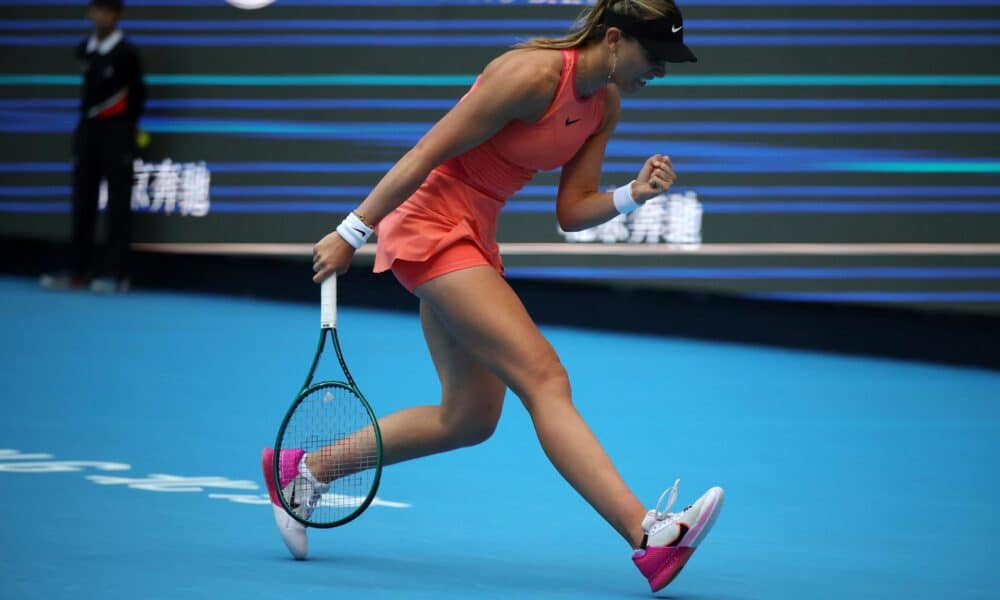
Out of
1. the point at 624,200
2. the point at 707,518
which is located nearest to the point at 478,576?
the point at 707,518

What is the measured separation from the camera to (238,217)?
1206cm

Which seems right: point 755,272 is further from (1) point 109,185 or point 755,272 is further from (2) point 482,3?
(1) point 109,185

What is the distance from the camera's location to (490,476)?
239 inches

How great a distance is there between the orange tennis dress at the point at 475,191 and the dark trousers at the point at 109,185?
774 centimetres

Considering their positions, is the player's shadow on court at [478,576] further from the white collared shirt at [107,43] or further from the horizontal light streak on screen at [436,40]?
the white collared shirt at [107,43]

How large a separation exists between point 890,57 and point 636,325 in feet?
7.86

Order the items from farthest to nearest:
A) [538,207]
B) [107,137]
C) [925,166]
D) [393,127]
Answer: [107,137] < [393,127] < [538,207] < [925,166]

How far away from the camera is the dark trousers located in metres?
11.9

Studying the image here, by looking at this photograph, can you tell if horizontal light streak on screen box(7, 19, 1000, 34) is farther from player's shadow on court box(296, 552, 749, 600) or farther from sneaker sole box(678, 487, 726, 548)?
sneaker sole box(678, 487, 726, 548)

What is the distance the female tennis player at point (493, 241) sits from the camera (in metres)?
4.17

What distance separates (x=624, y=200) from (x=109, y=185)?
7956 mm

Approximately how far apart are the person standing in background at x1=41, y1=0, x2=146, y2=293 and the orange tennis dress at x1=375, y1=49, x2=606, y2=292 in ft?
25.1

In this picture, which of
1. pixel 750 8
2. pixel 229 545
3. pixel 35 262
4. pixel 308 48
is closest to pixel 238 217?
pixel 308 48

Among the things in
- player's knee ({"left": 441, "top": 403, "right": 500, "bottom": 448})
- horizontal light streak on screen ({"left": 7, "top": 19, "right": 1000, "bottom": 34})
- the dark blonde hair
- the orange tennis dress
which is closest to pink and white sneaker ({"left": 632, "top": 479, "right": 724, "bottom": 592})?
player's knee ({"left": 441, "top": 403, "right": 500, "bottom": 448})
